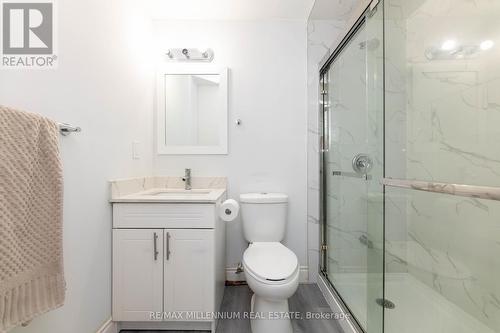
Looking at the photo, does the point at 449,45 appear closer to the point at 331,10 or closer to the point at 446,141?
the point at 446,141

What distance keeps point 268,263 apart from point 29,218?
1.14 meters

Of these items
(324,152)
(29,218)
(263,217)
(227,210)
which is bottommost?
(263,217)

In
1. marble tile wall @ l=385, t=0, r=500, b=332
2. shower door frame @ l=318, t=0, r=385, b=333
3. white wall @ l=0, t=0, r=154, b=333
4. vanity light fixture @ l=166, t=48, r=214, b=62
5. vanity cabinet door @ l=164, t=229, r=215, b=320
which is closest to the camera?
white wall @ l=0, t=0, r=154, b=333

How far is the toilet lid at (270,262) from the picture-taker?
1.32m

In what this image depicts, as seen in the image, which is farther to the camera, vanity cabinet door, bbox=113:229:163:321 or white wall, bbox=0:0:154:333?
vanity cabinet door, bbox=113:229:163:321

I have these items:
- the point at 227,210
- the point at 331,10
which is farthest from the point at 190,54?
the point at 227,210

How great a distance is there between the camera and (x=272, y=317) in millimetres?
1358

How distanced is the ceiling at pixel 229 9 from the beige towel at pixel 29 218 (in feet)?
4.89

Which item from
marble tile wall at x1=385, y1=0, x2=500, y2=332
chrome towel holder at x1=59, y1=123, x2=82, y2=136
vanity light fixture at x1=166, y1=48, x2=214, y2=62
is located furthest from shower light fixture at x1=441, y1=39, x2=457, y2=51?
chrome towel holder at x1=59, y1=123, x2=82, y2=136

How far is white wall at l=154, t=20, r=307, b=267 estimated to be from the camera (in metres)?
2.04

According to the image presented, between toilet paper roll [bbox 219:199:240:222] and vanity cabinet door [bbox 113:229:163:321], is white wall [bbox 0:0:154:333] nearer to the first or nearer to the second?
vanity cabinet door [bbox 113:229:163:321]

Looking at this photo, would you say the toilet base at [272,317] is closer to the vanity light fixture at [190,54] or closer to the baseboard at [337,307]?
the baseboard at [337,307]

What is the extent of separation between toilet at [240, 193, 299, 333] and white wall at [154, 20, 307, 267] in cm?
19

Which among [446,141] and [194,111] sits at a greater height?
[194,111]
